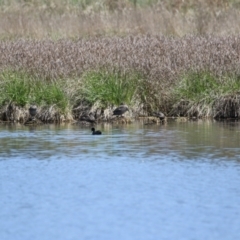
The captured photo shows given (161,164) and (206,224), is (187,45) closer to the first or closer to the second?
(161,164)

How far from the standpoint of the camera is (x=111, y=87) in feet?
55.7

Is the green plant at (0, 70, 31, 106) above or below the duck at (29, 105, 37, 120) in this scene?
above

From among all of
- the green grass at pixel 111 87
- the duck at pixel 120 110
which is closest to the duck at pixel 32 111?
the green grass at pixel 111 87

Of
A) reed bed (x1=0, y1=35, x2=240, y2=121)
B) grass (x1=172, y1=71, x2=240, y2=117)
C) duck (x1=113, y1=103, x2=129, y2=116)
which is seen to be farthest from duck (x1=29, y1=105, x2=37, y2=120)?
grass (x1=172, y1=71, x2=240, y2=117)

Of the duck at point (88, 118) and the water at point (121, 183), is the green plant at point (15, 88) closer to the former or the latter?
the duck at point (88, 118)

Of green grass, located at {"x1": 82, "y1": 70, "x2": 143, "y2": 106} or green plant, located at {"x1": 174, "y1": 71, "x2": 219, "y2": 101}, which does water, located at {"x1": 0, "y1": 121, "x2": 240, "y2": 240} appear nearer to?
green grass, located at {"x1": 82, "y1": 70, "x2": 143, "y2": 106}

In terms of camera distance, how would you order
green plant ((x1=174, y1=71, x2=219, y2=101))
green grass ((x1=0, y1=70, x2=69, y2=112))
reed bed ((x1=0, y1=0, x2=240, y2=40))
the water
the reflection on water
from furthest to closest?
reed bed ((x1=0, y1=0, x2=240, y2=40))
green plant ((x1=174, y1=71, x2=219, y2=101))
green grass ((x1=0, y1=70, x2=69, y2=112))
the reflection on water
the water

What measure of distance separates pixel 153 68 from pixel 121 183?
7.38m

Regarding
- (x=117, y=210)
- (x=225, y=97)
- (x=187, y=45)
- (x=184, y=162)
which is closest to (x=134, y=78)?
(x=225, y=97)

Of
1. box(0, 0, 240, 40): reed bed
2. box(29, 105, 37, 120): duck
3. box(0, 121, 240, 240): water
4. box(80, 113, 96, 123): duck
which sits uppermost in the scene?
box(0, 0, 240, 40): reed bed

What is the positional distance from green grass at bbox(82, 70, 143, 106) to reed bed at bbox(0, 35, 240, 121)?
5 cm

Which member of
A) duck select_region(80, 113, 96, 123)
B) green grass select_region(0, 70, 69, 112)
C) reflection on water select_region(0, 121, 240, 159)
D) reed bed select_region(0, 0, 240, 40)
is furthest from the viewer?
reed bed select_region(0, 0, 240, 40)

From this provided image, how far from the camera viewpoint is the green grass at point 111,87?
16.9 m

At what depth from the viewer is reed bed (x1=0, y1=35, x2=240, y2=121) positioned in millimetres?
17234
